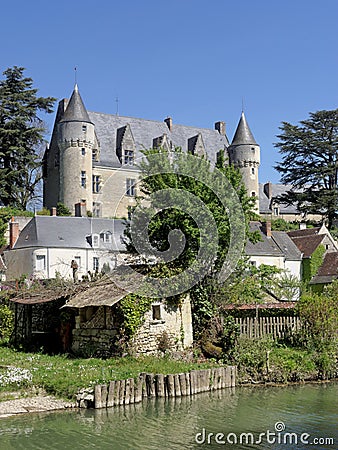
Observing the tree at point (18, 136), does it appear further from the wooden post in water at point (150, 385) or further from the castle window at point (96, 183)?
the wooden post in water at point (150, 385)

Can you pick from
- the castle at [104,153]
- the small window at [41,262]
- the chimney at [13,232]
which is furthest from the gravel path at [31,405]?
the castle at [104,153]

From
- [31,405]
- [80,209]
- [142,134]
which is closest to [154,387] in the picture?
[31,405]

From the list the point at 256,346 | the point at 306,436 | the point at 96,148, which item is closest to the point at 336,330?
the point at 256,346

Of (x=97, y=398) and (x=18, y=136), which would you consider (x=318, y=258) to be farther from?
(x=97, y=398)

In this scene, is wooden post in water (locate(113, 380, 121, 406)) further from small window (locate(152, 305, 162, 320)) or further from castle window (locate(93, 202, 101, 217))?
castle window (locate(93, 202, 101, 217))

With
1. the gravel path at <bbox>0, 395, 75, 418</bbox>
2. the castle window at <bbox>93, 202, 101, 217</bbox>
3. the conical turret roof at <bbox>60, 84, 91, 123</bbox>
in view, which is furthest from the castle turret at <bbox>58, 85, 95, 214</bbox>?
the gravel path at <bbox>0, 395, 75, 418</bbox>

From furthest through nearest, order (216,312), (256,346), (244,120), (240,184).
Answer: (244,120) < (240,184) < (216,312) < (256,346)

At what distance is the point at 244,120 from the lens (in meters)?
67.8

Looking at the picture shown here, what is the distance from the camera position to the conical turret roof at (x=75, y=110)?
58875mm

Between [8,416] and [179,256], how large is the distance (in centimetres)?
915

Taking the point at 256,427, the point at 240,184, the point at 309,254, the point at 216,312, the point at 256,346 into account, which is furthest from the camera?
the point at 309,254

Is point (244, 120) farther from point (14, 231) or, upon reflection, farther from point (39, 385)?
point (39, 385)

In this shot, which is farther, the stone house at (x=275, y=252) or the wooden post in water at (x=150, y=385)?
the stone house at (x=275, y=252)

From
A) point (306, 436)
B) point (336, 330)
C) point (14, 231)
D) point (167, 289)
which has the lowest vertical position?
point (306, 436)
